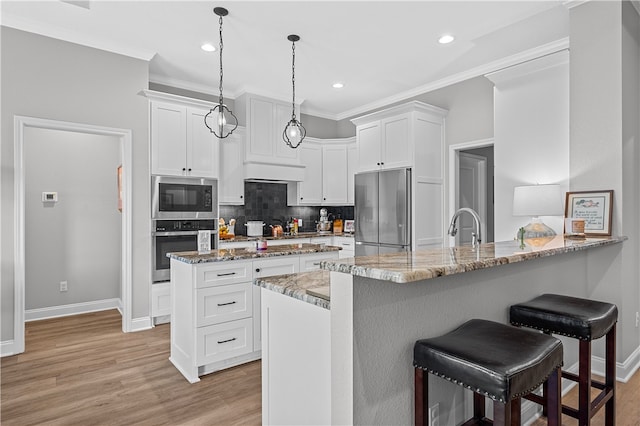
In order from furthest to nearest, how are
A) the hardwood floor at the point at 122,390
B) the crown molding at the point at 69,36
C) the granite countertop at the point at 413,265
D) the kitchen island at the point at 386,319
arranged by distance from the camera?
the crown molding at the point at 69,36
the hardwood floor at the point at 122,390
the kitchen island at the point at 386,319
the granite countertop at the point at 413,265

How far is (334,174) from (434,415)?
4.69m

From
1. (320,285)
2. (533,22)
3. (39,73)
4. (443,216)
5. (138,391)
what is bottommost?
(138,391)

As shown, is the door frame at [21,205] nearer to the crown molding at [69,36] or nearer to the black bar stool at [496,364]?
the crown molding at [69,36]

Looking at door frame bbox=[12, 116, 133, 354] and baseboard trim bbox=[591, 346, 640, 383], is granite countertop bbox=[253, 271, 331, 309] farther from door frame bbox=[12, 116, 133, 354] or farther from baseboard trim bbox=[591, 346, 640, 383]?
door frame bbox=[12, 116, 133, 354]

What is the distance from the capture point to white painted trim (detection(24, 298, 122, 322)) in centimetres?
429

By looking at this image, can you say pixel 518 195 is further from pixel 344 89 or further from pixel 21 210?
pixel 21 210

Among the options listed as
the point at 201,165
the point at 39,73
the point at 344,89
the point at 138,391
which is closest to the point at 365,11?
the point at 344,89

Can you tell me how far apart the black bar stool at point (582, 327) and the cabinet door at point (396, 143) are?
8.96 feet

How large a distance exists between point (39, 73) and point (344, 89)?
3.44 metres

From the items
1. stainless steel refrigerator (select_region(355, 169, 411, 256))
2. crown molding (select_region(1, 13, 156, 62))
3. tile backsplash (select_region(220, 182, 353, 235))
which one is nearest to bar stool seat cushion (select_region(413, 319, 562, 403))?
stainless steel refrigerator (select_region(355, 169, 411, 256))

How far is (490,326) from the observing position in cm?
156

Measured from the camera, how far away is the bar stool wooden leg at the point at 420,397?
138 centimetres

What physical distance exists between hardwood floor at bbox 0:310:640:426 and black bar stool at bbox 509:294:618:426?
0.36m

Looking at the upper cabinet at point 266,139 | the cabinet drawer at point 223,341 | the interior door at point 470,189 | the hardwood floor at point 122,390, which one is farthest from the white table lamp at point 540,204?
the upper cabinet at point 266,139
